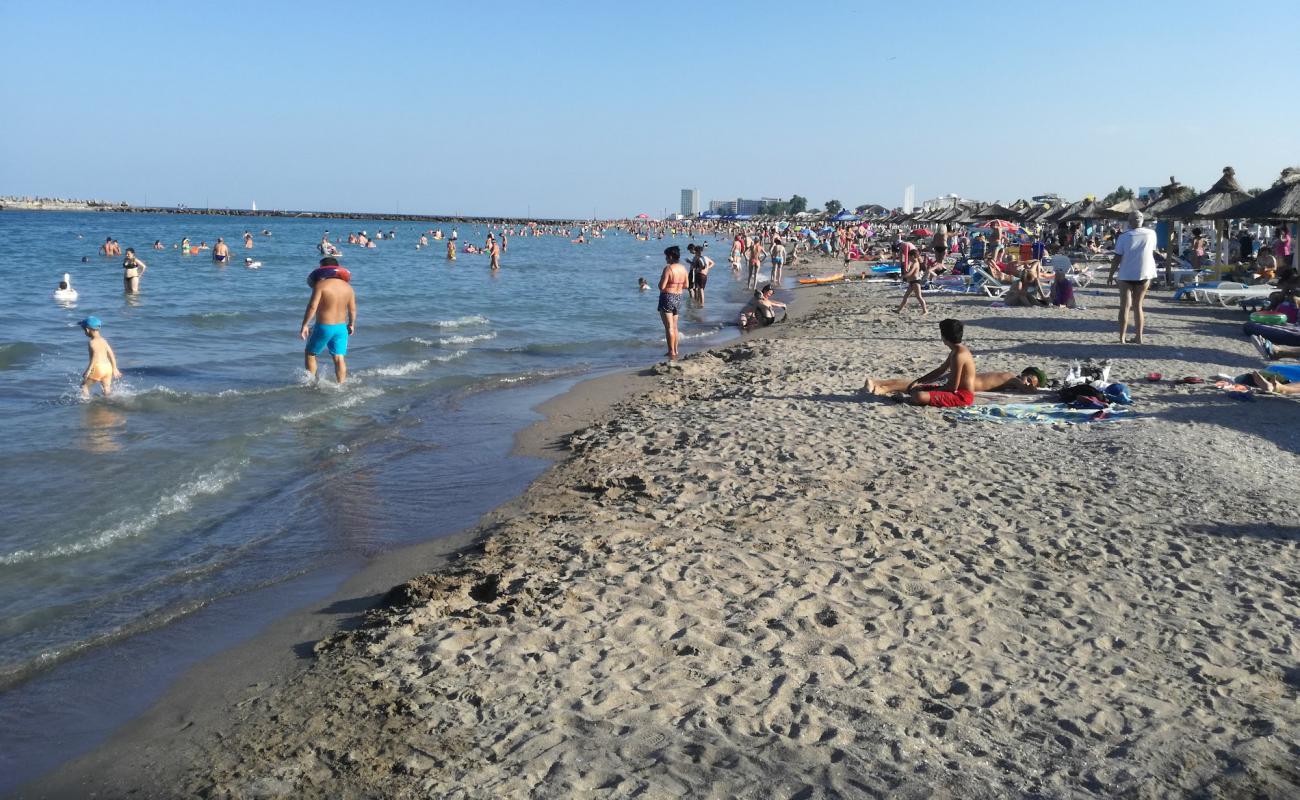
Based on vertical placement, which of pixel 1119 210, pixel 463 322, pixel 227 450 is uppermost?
pixel 1119 210

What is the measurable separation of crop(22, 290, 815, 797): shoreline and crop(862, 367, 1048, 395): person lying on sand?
340 centimetres

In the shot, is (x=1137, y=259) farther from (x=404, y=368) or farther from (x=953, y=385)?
(x=404, y=368)

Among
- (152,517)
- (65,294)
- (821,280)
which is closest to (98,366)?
(152,517)

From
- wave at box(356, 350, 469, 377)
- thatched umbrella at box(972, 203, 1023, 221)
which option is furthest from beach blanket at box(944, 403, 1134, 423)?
thatched umbrella at box(972, 203, 1023, 221)

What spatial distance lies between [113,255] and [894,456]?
4046cm

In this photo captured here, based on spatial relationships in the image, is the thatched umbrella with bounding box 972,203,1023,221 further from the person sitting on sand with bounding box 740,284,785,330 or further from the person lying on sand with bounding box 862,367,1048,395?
the person lying on sand with bounding box 862,367,1048,395

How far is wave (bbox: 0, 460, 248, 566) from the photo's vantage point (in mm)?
5418

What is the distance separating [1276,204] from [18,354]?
19681 millimetres

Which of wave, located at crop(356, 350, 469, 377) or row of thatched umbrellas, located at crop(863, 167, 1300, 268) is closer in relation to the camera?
wave, located at crop(356, 350, 469, 377)

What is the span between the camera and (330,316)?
9.67 meters

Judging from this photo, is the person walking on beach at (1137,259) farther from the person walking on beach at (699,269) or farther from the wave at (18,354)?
the wave at (18,354)

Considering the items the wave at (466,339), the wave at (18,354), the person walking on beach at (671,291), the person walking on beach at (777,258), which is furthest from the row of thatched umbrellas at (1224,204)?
the wave at (18,354)

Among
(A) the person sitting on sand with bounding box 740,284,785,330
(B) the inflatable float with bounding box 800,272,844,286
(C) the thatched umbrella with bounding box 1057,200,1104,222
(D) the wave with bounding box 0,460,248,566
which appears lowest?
(D) the wave with bounding box 0,460,248,566

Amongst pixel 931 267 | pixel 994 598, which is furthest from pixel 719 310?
pixel 994 598
